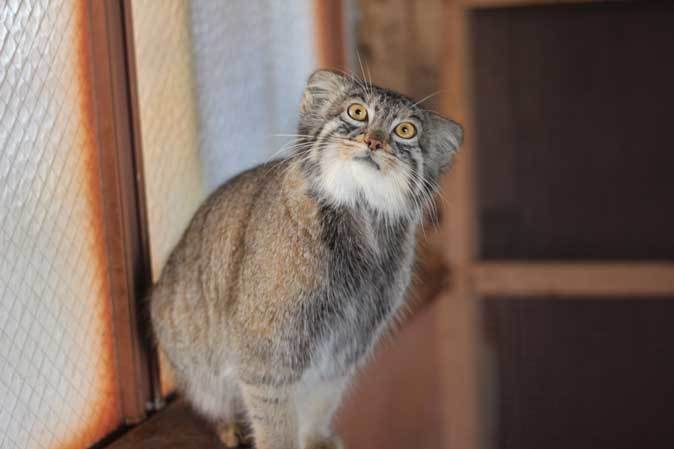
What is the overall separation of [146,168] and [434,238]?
1.66 meters

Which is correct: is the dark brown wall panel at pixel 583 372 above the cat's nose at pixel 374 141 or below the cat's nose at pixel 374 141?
below

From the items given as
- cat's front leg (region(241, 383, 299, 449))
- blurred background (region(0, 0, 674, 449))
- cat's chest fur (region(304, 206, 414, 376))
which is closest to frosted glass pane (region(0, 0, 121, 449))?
blurred background (region(0, 0, 674, 449))

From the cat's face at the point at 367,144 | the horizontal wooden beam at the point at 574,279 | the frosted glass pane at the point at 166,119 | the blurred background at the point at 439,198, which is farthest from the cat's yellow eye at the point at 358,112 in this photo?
the horizontal wooden beam at the point at 574,279

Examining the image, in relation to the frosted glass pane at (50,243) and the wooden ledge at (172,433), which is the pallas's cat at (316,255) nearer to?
the wooden ledge at (172,433)

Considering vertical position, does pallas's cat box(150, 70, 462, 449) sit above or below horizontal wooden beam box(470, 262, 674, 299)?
above

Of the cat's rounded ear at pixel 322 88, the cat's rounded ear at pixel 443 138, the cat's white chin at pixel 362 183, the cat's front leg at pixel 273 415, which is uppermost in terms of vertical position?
the cat's rounded ear at pixel 322 88

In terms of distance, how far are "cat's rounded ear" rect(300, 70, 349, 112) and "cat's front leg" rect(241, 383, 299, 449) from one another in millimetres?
524

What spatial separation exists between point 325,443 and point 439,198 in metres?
1.15

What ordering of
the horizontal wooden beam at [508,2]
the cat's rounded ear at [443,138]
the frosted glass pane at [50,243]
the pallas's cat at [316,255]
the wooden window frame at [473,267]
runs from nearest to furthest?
the frosted glass pane at [50,243], the pallas's cat at [316,255], the cat's rounded ear at [443,138], the wooden window frame at [473,267], the horizontal wooden beam at [508,2]

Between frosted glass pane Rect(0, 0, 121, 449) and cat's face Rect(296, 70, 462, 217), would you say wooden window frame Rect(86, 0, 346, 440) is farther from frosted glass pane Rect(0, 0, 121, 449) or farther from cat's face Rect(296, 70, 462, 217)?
cat's face Rect(296, 70, 462, 217)

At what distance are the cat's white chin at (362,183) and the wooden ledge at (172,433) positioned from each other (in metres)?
0.59

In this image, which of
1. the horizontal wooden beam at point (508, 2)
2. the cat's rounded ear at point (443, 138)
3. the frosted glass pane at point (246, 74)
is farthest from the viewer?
the horizontal wooden beam at point (508, 2)

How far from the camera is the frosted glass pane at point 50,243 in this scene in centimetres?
132

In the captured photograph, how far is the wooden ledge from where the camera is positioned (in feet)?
5.21
